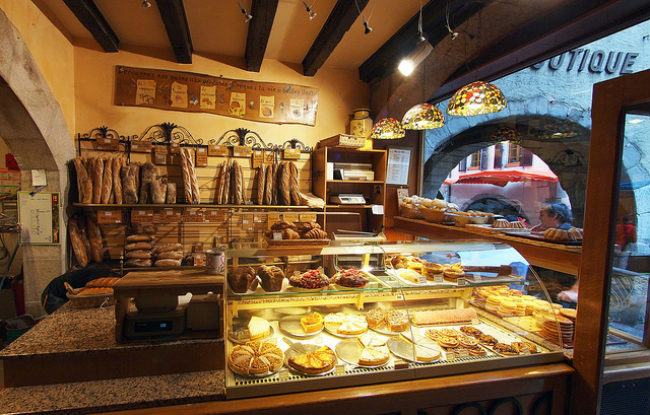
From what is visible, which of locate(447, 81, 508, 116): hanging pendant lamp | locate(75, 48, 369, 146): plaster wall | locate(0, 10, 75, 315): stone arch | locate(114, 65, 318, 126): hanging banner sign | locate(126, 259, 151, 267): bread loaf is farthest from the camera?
locate(114, 65, 318, 126): hanging banner sign

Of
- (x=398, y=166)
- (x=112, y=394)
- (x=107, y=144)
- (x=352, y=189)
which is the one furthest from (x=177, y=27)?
(x=112, y=394)

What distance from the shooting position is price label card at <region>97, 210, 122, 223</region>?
365 cm

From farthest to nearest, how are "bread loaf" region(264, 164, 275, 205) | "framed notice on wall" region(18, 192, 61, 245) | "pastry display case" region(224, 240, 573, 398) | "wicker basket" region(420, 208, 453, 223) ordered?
"bread loaf" region(264, 164, 275, 205) < "wicker basket" region(420, 208, 453, 223) < "framed notice on wall" region(18, 192, 61, 245) < "pastry display case" region(224, 240, 573, 398)

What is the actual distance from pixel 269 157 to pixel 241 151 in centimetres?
37

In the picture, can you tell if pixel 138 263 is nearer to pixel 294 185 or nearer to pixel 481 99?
pixel 294 185

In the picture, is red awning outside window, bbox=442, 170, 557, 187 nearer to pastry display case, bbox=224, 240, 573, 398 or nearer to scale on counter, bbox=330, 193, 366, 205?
scale on counter, bbox=330, 193, 366, 205

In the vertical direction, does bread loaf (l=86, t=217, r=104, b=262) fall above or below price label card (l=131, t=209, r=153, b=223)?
below

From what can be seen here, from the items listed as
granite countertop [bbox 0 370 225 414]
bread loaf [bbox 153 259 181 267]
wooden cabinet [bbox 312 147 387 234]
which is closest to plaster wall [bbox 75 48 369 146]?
wooden cabinet [bbox 312 147 387 234]

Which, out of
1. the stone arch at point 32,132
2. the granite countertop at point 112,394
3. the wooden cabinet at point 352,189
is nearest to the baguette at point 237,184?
the wooden cabinet at point 352,189

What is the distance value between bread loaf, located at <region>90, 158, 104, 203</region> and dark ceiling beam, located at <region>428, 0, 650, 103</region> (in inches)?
164

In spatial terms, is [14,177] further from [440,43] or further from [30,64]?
[440,43]

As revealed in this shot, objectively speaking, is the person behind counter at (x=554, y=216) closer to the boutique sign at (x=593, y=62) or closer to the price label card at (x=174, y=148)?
the boutique sign at (x=593, y=62)


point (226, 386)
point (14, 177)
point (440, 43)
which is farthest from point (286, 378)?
point (14, 177)

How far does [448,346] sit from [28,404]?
6.43 ft
